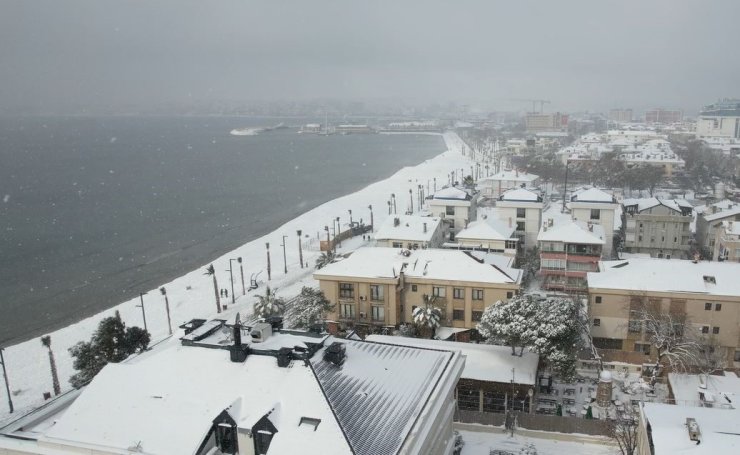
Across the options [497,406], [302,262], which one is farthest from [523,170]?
[497,406]

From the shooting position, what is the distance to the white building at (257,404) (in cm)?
1220

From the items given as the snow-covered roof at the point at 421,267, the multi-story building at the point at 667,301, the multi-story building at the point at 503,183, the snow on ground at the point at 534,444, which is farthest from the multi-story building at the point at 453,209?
the snow on ground at the point at 534,444

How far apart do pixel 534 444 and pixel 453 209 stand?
28183 mm

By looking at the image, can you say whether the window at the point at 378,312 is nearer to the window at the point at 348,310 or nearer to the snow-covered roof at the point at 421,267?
the window at the point at 348,310

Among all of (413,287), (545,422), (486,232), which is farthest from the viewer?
(486,232)

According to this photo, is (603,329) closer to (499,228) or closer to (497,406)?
(497,406)

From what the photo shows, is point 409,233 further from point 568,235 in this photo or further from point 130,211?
point 130,211

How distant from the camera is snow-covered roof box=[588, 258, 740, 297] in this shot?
2433 centimetres

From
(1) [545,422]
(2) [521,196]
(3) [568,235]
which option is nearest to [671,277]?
(3) [568,235]

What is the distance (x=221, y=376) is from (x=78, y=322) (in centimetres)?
2659

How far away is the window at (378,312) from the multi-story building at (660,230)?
22623mm

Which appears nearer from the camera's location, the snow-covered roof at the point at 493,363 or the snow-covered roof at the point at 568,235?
the snow-covered roof at the point at 493,363

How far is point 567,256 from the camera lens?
→ 111ft

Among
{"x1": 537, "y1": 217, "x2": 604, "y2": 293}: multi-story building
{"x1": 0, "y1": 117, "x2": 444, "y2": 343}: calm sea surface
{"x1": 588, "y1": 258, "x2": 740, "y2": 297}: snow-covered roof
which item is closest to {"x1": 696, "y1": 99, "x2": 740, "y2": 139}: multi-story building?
{"x1": 0, "y1": 117, "x2": 444, "y2": 343}: calm sea surface
